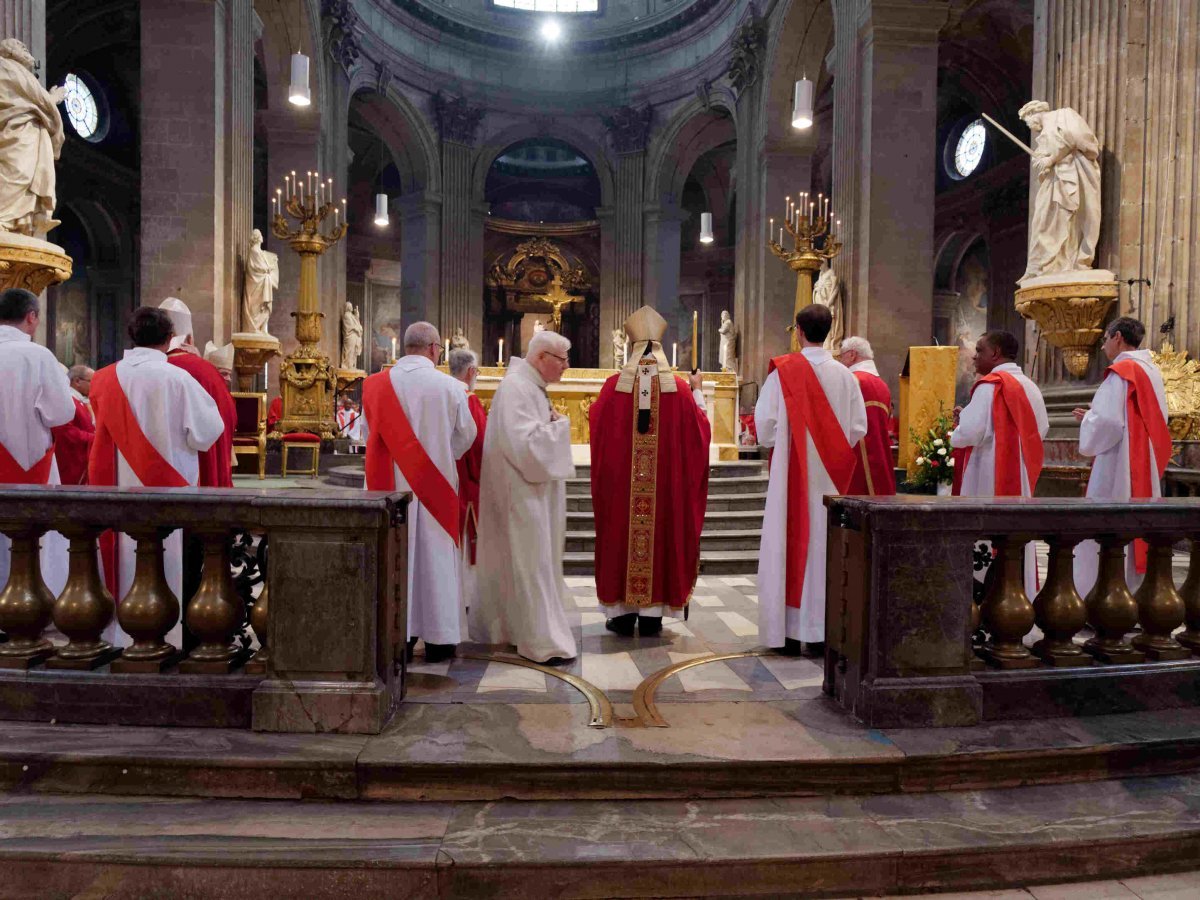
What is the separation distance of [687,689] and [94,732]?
2.11m

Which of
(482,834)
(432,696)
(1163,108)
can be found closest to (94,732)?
(432,696)

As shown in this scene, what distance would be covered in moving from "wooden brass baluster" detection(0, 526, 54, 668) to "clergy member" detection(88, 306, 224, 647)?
0.67 m

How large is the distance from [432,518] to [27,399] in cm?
186

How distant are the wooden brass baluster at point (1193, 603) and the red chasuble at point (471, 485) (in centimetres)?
301

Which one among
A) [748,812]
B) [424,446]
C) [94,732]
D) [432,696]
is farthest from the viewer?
[424,446]

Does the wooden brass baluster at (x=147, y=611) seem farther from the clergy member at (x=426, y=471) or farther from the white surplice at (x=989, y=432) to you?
the white surplice at (x=989, y=432)

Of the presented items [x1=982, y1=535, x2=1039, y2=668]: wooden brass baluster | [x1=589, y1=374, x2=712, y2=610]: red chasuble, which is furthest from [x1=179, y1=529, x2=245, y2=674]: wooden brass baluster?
[x1=982, y1=535, x2=1039, y2=668]: wooden brass baluster

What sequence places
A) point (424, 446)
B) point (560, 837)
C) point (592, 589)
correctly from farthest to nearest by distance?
1. point (592, 589)
2. point (424, 446)
3. point (560, 837)

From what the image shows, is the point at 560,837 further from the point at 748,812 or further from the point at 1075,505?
the point at 1075,505

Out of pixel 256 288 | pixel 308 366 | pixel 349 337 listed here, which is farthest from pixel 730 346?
pixel 256 288

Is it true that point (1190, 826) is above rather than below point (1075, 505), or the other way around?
below

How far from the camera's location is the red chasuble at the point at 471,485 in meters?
4.06

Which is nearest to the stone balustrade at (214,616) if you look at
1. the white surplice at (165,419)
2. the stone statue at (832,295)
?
the white surplice at (165,419)

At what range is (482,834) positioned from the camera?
231cm
